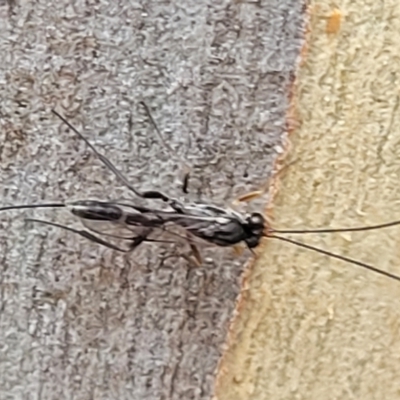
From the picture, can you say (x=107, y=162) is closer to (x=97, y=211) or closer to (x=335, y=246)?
(x=97, y=211)

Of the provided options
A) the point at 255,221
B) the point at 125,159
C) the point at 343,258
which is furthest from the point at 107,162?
the point at 343,258

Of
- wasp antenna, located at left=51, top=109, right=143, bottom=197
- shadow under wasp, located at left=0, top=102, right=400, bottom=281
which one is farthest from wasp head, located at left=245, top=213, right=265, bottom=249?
wasp antenna, located at left=51, top=109, right=143, bottom=197

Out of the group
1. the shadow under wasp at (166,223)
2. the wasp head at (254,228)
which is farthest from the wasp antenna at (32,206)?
the wasp head at (254,228)

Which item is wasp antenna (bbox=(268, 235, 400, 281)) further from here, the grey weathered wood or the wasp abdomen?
the wasp abdomen

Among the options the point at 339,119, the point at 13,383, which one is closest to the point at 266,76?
the point at 339,119

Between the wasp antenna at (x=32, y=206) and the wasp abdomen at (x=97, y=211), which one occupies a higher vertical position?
the wasp abdomen at (x=97, y=211)

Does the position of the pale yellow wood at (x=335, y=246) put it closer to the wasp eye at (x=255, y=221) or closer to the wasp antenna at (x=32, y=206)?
the wasp eye at (x=255, y=221)
